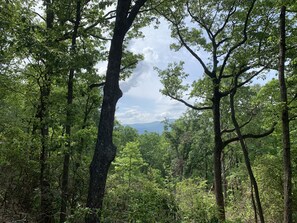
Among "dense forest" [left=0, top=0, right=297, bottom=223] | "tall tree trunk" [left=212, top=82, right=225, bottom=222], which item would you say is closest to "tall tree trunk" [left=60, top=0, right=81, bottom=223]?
"dense forest" [left=0, top=0, right=297, bottom=223]

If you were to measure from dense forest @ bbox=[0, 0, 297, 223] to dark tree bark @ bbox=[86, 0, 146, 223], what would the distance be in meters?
0.02

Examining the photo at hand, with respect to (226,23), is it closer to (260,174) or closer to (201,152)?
(260,174)

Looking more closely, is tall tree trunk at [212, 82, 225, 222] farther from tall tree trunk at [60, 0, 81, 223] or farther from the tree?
tall tree trunk at [60, 0, 81, 223]

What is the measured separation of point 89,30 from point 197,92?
19.0 ft

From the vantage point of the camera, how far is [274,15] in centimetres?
1008

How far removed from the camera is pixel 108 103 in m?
5.94

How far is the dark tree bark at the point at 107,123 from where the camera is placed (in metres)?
5.53

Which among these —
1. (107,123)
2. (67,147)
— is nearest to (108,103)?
(107,123)

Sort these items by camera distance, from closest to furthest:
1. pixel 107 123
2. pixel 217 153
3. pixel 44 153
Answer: pixel 107 123 < pixel 44 153 < pixel 217 153

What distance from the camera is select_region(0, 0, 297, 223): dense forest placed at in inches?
234

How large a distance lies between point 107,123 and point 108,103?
0.42m

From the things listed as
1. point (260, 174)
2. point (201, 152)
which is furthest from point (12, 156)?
point (201, 152)

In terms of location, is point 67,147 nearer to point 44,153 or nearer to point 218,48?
point 44,153

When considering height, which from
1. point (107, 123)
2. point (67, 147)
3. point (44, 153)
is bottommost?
point (44, 153)
